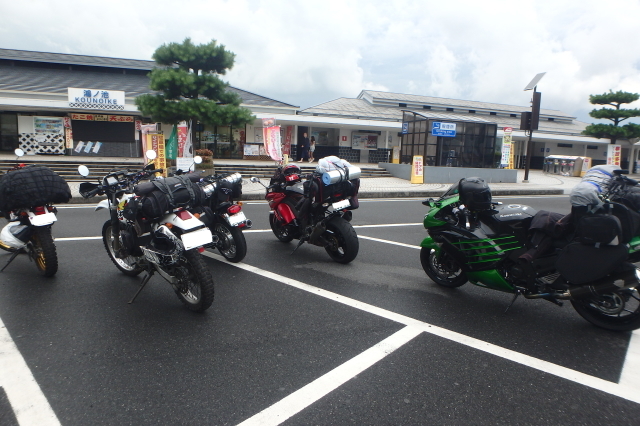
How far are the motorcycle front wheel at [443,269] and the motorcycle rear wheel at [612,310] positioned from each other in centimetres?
115

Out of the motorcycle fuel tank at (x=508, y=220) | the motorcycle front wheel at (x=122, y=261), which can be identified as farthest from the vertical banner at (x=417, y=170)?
the motorcycle front wheel at (x=122, y=261)

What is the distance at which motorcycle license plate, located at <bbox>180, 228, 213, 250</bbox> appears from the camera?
3.80 m

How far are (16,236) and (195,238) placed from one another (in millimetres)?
2596

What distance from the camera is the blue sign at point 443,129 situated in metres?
19.7

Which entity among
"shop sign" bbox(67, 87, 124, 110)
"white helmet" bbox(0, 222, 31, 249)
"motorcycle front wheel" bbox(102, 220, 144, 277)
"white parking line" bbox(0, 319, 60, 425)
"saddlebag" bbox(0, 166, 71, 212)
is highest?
"shop sign" bbox(67, 87, 124, 110)

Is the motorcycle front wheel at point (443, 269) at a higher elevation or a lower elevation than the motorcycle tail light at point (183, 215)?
lower

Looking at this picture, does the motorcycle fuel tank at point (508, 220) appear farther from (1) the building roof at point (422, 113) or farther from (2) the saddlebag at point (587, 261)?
(1) the building roof at point (422, 113)

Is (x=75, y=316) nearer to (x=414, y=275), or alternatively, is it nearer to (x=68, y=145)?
(x=414, y=275)

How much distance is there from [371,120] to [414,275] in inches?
925

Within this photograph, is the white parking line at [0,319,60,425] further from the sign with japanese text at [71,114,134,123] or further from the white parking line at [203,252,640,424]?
the sign with japanese text at [71,114,134,123]

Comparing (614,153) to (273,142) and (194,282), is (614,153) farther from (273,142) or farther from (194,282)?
(194,282)

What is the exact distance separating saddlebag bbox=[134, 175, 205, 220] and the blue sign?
1693cm

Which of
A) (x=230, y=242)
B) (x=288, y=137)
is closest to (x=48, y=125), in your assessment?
(x=288, y=137)

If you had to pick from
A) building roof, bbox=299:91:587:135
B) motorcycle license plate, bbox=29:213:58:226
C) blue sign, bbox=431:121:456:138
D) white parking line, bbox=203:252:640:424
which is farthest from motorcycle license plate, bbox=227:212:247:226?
building roof, bbox=299:91:587:135
